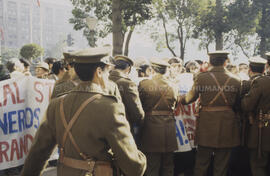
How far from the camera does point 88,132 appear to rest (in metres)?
2.12

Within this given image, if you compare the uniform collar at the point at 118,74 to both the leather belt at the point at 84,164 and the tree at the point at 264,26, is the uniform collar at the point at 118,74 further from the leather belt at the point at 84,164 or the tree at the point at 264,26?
the tree at the point at 264,26

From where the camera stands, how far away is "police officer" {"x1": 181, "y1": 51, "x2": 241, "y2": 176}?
4430 millimetres

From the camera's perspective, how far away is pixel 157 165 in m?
4.54

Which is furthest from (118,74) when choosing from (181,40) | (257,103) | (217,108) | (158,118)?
Result: (181,40)

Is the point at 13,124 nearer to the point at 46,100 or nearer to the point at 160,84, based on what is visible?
the point at 46,100

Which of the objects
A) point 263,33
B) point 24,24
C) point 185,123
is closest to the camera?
point 185,123

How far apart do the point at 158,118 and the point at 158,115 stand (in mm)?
45

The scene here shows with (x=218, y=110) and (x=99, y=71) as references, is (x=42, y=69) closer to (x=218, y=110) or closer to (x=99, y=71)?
(x=218, y=110)

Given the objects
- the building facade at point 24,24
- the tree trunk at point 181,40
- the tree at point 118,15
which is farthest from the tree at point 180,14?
the building facade at point 24,24

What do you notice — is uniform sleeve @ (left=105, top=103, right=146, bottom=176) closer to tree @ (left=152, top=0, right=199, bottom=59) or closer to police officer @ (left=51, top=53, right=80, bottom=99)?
police officer @ (left=51, top=53, right=80, bottom=99)

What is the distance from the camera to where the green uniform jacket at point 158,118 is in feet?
14.6

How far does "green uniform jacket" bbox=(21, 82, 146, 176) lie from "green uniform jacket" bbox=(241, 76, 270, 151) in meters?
2.67

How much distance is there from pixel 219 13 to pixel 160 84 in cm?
2269

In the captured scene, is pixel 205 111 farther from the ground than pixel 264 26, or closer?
closer
